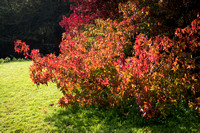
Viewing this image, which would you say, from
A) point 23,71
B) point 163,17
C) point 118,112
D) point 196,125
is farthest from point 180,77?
point 23,71

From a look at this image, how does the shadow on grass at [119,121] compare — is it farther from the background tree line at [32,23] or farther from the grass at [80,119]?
the background tree line at [32,23]

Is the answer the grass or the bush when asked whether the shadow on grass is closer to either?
the grass

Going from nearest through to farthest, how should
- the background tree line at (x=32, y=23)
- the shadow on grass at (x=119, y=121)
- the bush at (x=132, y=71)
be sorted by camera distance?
the bush at (x=132, y=71) → the shadow on grass at (x=119, y=121) → the background tree line at (x=32, y=23)

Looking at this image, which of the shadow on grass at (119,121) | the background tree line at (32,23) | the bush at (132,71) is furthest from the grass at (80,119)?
the background tree line at (32,23)

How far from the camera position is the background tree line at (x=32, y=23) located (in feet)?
70.9

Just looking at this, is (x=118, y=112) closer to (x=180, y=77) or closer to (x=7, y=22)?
(x=180, y=77)

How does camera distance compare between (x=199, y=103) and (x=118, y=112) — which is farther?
(x=118, y=112)

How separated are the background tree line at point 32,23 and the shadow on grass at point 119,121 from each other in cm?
1661

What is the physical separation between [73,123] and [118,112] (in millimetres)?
1142

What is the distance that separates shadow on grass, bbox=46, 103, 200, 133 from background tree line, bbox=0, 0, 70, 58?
54.5ft

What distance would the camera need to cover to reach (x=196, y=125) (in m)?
4.05

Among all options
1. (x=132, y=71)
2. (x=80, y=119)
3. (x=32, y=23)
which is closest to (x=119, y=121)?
(x=80, y=119)

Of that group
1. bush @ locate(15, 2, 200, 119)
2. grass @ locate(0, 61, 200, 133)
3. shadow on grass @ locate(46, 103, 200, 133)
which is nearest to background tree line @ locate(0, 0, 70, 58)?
grass @ locate(0, 61, 200, 133)

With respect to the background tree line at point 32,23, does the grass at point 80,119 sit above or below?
below
